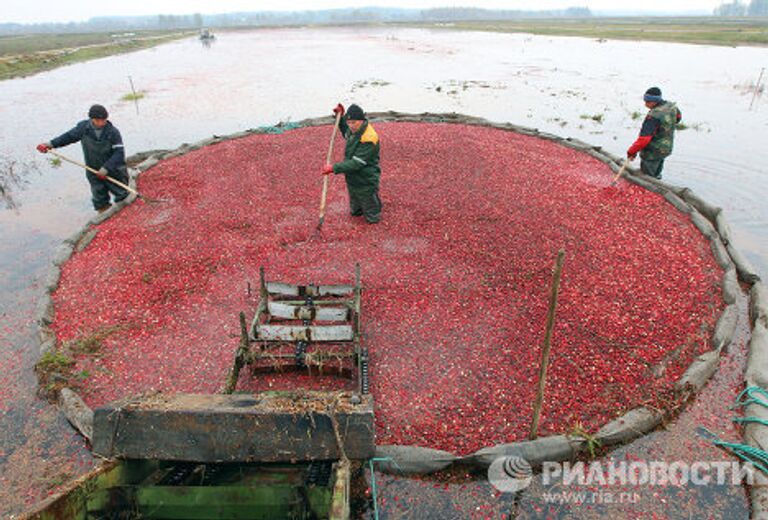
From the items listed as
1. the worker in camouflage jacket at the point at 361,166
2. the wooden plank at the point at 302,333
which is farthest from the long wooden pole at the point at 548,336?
the worker in camouflage jacket at the point at 361,166

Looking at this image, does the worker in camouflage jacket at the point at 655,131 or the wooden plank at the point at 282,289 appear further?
the worker in camouflage jacket at the point at 655,131

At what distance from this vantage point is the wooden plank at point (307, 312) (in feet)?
20.7

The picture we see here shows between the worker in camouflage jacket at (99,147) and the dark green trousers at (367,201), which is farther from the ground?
the worker in camouflage jacket at (99,147)

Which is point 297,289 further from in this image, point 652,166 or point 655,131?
point 652,166

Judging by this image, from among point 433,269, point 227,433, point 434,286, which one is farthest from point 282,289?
point 227,433

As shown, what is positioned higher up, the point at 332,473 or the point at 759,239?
the point at 332,473

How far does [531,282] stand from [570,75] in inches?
1192

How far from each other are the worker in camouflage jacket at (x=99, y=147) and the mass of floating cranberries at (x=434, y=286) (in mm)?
743

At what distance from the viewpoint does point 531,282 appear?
7637 mm

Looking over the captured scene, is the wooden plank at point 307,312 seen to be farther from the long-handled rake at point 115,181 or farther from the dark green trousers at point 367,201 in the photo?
the long-handled rake at point 115,181

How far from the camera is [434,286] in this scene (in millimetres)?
7633

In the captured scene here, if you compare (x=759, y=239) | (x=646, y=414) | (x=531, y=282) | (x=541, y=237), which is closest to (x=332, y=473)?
(x=646, y=414)

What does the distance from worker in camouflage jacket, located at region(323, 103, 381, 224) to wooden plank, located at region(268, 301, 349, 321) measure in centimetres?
339

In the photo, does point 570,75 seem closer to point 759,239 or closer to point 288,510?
point 759,239
